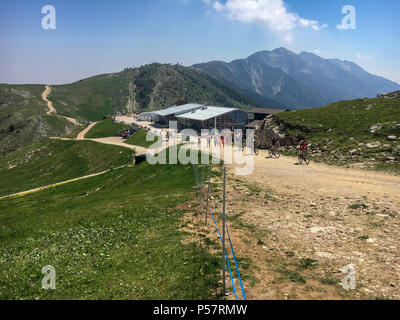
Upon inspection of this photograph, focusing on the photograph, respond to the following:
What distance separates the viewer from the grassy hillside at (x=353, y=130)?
31.7 m

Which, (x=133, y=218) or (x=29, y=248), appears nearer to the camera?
(x=29, y=248)

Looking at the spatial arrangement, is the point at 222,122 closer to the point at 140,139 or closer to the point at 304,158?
the point at 140,139

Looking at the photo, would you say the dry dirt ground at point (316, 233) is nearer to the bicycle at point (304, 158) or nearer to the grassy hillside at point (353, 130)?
the grassy hillside at point (353, 130)

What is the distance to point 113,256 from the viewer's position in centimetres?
1538

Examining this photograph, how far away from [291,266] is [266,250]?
193cm

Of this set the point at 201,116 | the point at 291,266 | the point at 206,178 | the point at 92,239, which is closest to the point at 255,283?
the point at 291,266

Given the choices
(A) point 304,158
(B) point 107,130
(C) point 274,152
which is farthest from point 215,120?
(B) point 107,130

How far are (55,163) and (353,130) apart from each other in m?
80.9

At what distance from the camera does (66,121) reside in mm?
175750

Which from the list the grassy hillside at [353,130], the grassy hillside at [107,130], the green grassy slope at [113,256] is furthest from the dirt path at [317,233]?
the grassy hillside at [107,130]

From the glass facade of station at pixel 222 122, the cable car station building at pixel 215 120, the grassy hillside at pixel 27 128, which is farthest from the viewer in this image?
the grassy hillside at pixel 27 128

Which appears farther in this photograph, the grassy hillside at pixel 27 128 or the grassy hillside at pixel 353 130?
the grassy hillside at pixel 27 128

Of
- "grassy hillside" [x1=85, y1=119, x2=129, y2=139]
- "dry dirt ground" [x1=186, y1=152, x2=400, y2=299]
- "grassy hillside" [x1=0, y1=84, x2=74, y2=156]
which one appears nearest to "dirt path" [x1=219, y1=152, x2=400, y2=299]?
"dry dirt ground" [x1=186, y1=152, x2=400, y2=299]
